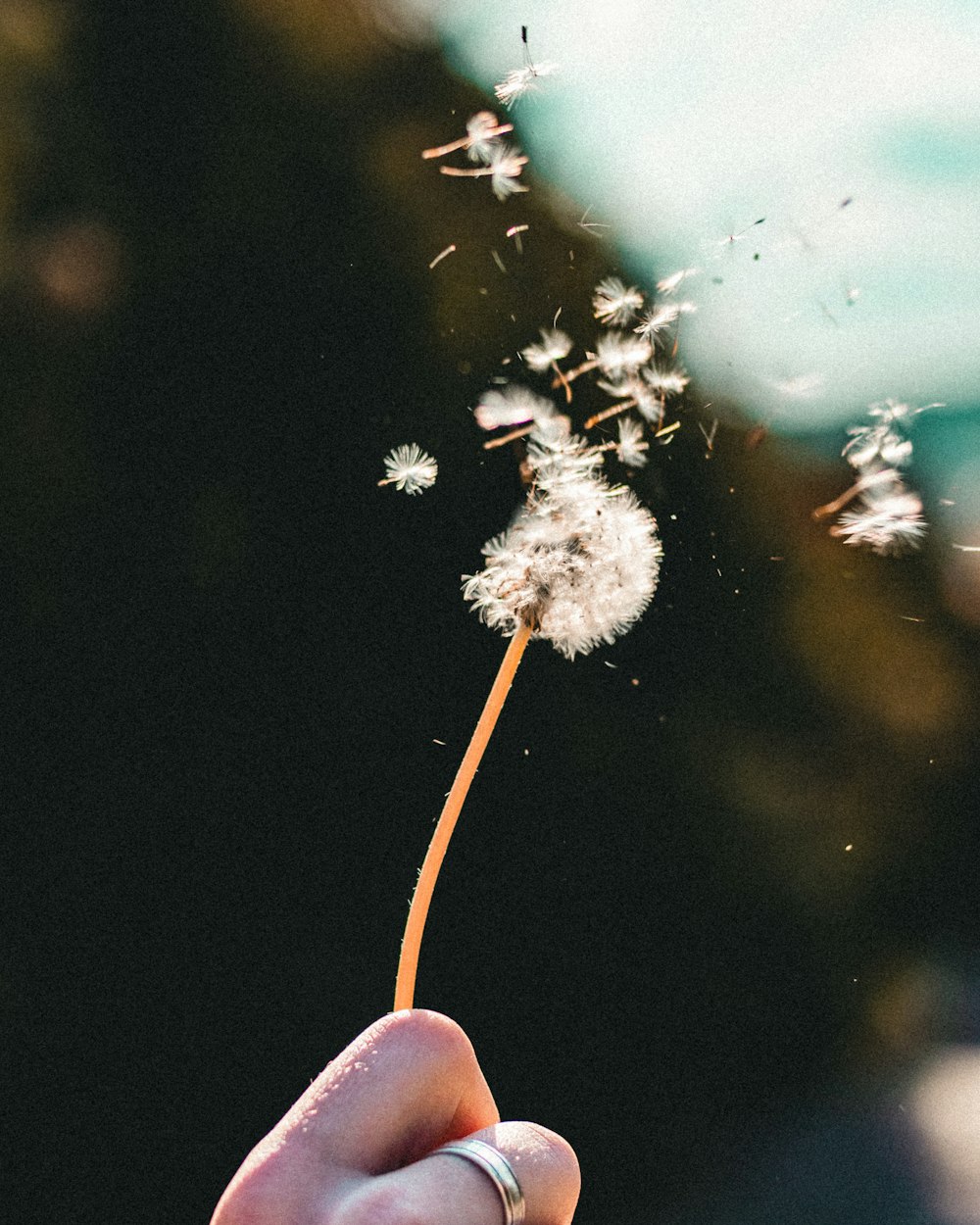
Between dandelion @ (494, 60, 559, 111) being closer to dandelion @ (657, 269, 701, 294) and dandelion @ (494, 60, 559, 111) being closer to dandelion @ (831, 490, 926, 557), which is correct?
dandelion @ (657, 269, 701, 294)

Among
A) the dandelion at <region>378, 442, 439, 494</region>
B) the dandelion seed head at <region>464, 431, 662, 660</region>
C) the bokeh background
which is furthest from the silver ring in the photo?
the bokeh background

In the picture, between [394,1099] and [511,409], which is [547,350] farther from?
[394,1099]

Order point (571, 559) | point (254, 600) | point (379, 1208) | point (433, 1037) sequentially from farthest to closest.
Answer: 1. point (254, 600)
2. point (571, 559)
3. point (433, 1037)
4. point (379, 1208)

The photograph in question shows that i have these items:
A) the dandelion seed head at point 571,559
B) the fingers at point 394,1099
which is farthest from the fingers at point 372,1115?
the dandelion seed head at point 571,559

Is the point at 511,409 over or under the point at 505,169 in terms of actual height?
under

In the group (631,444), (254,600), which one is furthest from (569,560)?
(254,600)

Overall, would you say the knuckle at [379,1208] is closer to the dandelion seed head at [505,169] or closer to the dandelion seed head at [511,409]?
the dandelion seed head at [511,409]

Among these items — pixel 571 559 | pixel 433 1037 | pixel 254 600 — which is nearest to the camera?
pixel 433 1037

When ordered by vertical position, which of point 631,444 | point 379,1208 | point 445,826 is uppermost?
point 631,444
